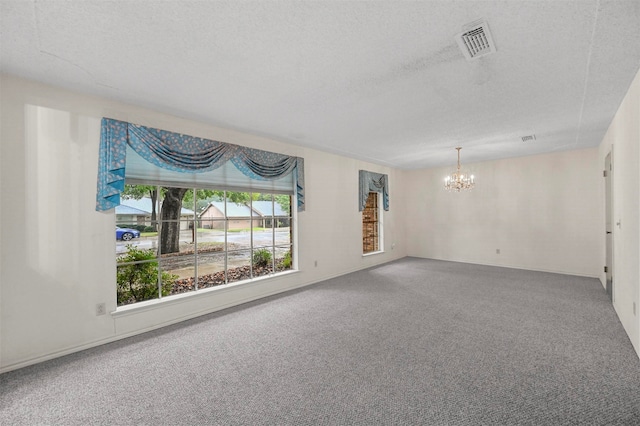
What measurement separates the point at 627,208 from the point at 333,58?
327 centimetres

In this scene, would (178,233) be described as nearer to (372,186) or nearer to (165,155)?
(165,155)

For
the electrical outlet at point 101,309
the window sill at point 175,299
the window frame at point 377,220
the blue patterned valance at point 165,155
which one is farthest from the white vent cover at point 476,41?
the window frame at point 377,220

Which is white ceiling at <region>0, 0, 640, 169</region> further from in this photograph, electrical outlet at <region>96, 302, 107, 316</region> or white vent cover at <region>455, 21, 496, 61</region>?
electrical outlet at <region>96, 302, 107, 316</region>

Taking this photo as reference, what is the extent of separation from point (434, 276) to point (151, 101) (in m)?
5.22

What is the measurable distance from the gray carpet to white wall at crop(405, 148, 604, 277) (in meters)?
2.16

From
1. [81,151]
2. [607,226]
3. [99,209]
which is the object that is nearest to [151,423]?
[99,209]

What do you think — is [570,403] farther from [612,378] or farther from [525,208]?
[525,208]

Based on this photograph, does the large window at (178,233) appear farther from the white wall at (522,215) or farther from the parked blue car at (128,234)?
the white wall at (522,215)

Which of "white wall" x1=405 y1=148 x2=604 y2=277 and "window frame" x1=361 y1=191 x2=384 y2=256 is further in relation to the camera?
"window frame" x1=361 y1=191 x2=384 y2=256

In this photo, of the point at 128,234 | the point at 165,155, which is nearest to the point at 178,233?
the point at 128,234

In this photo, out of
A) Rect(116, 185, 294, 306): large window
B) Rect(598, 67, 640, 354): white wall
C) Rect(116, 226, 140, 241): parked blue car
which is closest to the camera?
Rect(598, 67, 640, 354): white wall

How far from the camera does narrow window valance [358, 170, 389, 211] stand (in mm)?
6184

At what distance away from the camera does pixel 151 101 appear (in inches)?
114

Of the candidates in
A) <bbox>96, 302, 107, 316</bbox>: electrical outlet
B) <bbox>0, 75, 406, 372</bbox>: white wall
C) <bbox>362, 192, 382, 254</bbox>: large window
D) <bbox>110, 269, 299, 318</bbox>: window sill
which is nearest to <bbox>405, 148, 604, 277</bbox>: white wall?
<bbox>362, 192, 382, 254</bbox>: large window
